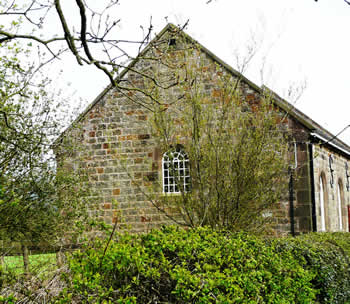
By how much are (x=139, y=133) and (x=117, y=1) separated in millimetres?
9908

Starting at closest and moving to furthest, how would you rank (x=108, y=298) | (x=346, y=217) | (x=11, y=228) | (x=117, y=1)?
(x=108, y=298)
(x=117, y=1)
(x=11, y=228)
(x=346, y=217)

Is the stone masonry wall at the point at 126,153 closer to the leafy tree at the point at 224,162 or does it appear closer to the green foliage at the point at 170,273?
the leafy tree at the point at 224,162

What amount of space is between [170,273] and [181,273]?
9cm

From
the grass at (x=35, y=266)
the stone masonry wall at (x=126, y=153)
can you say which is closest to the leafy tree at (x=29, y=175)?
the grass at (x=35, y=266)

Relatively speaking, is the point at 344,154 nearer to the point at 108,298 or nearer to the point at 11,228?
the point at 11,228

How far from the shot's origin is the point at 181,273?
3941mm

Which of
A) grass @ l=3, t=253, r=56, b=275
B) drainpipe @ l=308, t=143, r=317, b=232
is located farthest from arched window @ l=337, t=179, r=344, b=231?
grass @ l=3, t=253, r=56, b=275

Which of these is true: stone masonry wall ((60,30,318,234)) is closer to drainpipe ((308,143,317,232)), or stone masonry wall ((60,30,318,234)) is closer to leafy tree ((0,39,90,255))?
drainpipe ((308,143,317,232))

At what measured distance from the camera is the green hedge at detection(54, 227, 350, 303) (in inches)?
148

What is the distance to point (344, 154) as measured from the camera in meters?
19.4

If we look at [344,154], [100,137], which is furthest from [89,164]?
[344,154]

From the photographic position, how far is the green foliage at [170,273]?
3.71m

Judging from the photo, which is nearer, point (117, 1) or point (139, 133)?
point (117, 1)


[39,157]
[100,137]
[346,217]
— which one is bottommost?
[346,217]
